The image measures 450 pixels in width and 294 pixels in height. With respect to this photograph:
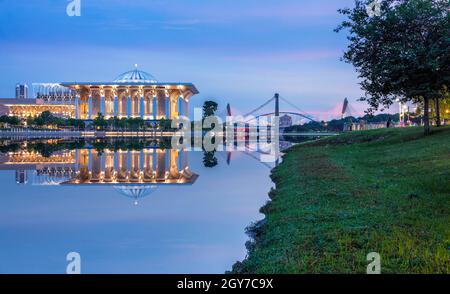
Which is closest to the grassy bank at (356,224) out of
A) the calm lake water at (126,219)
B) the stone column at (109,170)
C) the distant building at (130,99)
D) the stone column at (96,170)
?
the calm lake water at (126,219)

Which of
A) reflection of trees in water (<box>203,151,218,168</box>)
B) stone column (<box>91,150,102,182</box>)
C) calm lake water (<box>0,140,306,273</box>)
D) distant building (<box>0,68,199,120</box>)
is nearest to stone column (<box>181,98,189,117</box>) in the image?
distant building (<box>0,68,199,120</box>)

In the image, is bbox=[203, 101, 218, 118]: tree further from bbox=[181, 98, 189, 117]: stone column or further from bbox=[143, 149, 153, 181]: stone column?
bbox=[143, 149, 153, 181]: stone column

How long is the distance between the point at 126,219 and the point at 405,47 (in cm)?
2007

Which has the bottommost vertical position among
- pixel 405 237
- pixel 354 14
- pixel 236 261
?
pixel 236 261

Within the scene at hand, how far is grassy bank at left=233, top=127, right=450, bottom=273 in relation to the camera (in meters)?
6.19

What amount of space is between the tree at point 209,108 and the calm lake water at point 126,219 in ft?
281

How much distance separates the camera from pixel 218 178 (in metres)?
20.5

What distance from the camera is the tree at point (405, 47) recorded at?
24967 mm

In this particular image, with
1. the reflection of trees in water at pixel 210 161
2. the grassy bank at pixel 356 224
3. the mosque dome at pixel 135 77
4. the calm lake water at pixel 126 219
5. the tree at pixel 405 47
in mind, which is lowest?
the calm lake water at pixel 126 219

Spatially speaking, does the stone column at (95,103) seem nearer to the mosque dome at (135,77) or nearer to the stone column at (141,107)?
the stone column at (141,107)

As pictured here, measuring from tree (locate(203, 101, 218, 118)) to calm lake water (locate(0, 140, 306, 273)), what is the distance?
281ft
